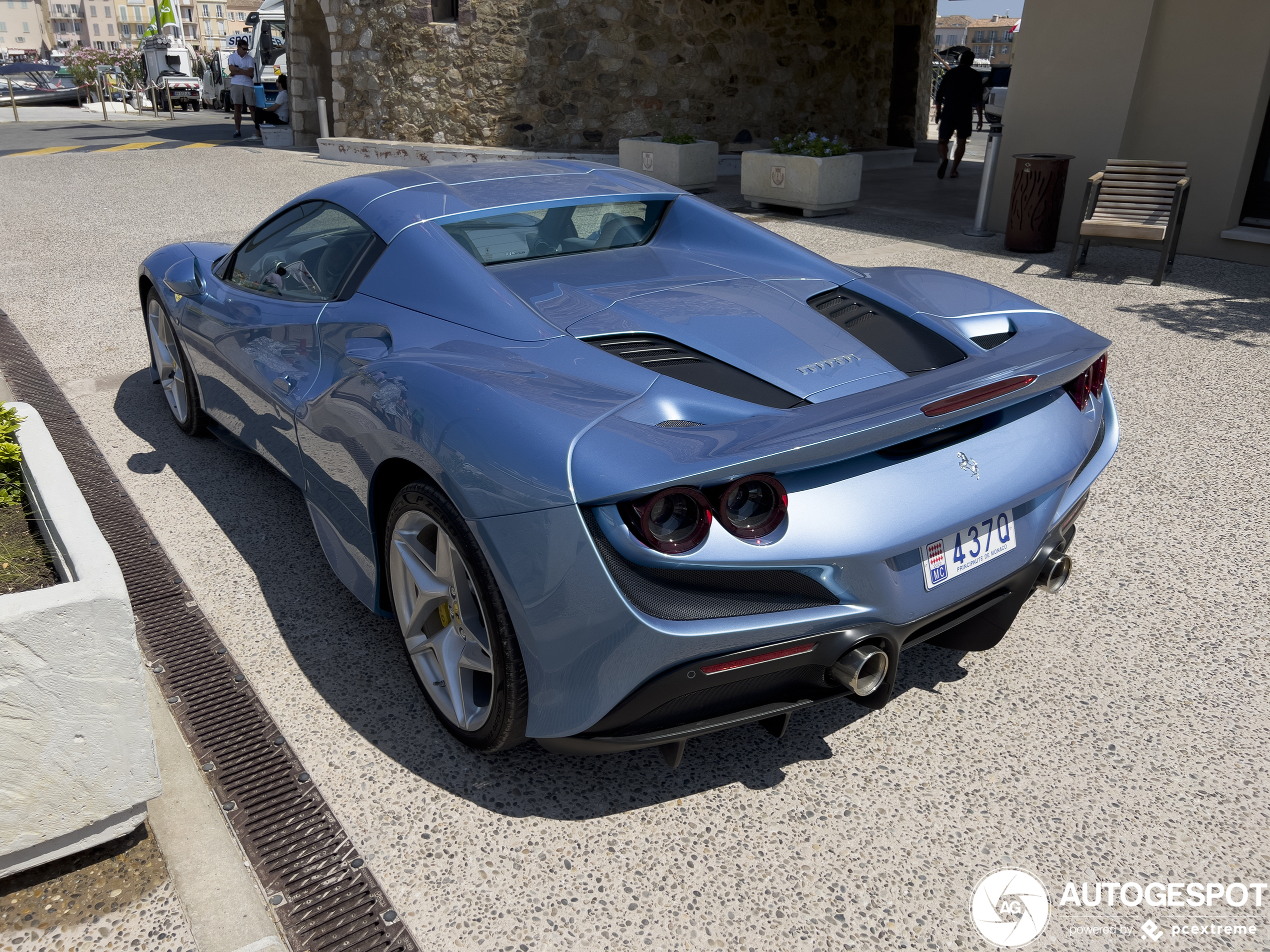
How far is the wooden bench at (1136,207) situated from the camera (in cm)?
795

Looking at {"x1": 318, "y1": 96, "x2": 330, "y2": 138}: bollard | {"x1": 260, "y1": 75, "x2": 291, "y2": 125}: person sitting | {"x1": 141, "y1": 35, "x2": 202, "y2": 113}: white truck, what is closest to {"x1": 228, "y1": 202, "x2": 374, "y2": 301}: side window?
{"x1": 318, "y1": 96, "x2": 330, "y2": 138}: bollard

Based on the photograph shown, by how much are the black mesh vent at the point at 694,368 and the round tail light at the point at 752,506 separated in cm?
34

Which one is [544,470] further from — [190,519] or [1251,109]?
[1251,109]

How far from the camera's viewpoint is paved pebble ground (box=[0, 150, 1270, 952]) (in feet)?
6.98

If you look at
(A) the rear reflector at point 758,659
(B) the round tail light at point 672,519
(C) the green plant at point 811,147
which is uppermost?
(C) the green plant at point 811,147

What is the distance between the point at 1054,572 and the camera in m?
2.57

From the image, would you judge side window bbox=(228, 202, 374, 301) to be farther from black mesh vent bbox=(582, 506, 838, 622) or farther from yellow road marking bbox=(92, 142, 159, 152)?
yellow road marking bbox=(92, 142, 159, 152)

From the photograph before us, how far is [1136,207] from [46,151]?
1833 cm

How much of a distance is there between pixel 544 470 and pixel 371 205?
1.60m

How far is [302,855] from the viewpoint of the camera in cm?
226

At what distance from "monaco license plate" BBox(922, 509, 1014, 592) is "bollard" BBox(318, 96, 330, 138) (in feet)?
58.0

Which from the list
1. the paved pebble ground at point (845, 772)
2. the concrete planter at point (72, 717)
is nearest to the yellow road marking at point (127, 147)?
the paved pebble ground at point (845, 772)

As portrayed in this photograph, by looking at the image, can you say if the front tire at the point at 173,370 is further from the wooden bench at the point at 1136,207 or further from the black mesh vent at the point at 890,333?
the wooden bench at the point at 1136,207

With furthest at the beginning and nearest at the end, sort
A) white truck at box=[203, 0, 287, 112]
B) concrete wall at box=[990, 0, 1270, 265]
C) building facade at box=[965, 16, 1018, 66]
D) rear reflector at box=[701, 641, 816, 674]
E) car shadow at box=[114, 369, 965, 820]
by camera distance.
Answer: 1. building facade at box=[965, 16, 1018, 66]
2. white truck at box=[203, 0, 287, 112]
3. concrete wall at box=[990, 0, 1270, 265]
4. car shadow at box=[114, 369, 965, 820]
5. rear reflector at box=[701, 641, 816, 674]
